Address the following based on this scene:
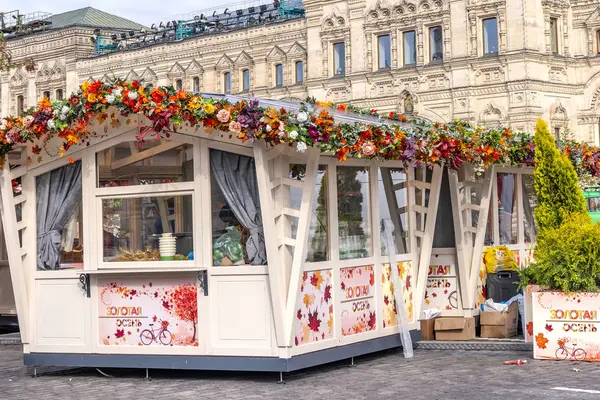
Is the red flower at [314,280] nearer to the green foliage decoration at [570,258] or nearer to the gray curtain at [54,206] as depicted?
the green foliage decoration at [570,258]

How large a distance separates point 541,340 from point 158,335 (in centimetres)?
344

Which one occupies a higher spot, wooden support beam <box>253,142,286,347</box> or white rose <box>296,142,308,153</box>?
white rose <box>296,142,308,153</box>

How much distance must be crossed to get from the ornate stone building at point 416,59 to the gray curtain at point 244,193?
102ft

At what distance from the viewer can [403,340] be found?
1209cm

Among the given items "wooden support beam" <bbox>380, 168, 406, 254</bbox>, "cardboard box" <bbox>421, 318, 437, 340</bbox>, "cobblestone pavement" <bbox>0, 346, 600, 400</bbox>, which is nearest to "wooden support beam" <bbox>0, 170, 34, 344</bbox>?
"cobblestone pavement" <bbox>0, 346, 600, 400</bbox>

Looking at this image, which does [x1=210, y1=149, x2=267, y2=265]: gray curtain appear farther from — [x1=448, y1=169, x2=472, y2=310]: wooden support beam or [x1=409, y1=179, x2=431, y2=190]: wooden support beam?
[x1=448, y1=169, x2=472, y2=310]: wooden support beam

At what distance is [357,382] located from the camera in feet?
33.6

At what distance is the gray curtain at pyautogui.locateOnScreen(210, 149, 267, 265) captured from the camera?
34.4 feet

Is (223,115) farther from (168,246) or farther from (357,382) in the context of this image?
(357,382)

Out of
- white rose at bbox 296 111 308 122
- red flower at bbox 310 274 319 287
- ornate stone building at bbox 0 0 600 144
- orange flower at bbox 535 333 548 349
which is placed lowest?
orange flower at bbox 535 333 548 349

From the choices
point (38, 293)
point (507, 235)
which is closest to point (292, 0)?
point (507, 235)

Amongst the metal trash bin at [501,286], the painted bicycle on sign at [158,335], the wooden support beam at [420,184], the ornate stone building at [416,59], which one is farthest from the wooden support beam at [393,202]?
the ornate stone building at [416,59]

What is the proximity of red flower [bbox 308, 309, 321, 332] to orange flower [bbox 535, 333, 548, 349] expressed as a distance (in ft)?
6.53

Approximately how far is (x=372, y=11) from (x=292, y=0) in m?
6.68
